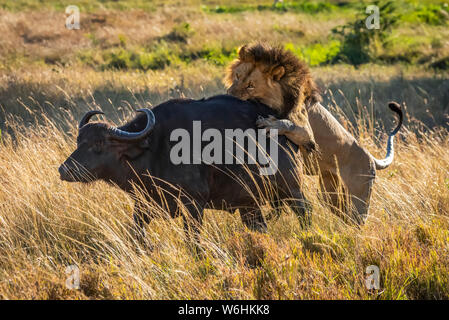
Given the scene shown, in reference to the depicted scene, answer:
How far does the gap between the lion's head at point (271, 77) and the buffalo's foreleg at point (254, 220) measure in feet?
3.03

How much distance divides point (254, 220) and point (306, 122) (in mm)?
1011

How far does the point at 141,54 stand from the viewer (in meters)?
16.9

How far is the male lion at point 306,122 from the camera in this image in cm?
512

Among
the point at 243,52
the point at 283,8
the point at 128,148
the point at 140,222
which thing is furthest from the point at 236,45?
the point at 128,148

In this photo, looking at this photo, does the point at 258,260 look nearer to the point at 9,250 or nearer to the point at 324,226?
the point at 324,226

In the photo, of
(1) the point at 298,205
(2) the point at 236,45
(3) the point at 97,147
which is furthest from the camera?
(2) the point at 236,45

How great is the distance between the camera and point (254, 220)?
17.6 feet

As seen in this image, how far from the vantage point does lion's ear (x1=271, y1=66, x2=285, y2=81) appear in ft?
16.8

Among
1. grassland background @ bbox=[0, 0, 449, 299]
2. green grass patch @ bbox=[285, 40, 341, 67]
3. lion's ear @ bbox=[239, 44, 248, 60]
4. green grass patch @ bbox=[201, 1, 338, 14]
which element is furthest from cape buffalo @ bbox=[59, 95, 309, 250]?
green grass patch @ bbox=[201, 1, 338, 14]

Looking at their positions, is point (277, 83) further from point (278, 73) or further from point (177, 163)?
point (177, 163)

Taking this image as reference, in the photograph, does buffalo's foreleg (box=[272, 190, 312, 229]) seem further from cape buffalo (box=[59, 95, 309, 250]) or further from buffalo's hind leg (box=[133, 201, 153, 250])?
buffalo's hind leg (box=[133, 201, 153, 250])

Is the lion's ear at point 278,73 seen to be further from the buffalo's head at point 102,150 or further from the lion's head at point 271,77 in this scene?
the buffalo's head at point 102,150

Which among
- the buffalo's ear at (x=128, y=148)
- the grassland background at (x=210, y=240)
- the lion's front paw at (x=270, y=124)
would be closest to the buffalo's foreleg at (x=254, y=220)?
the grassland background at (x=210, y=240)
